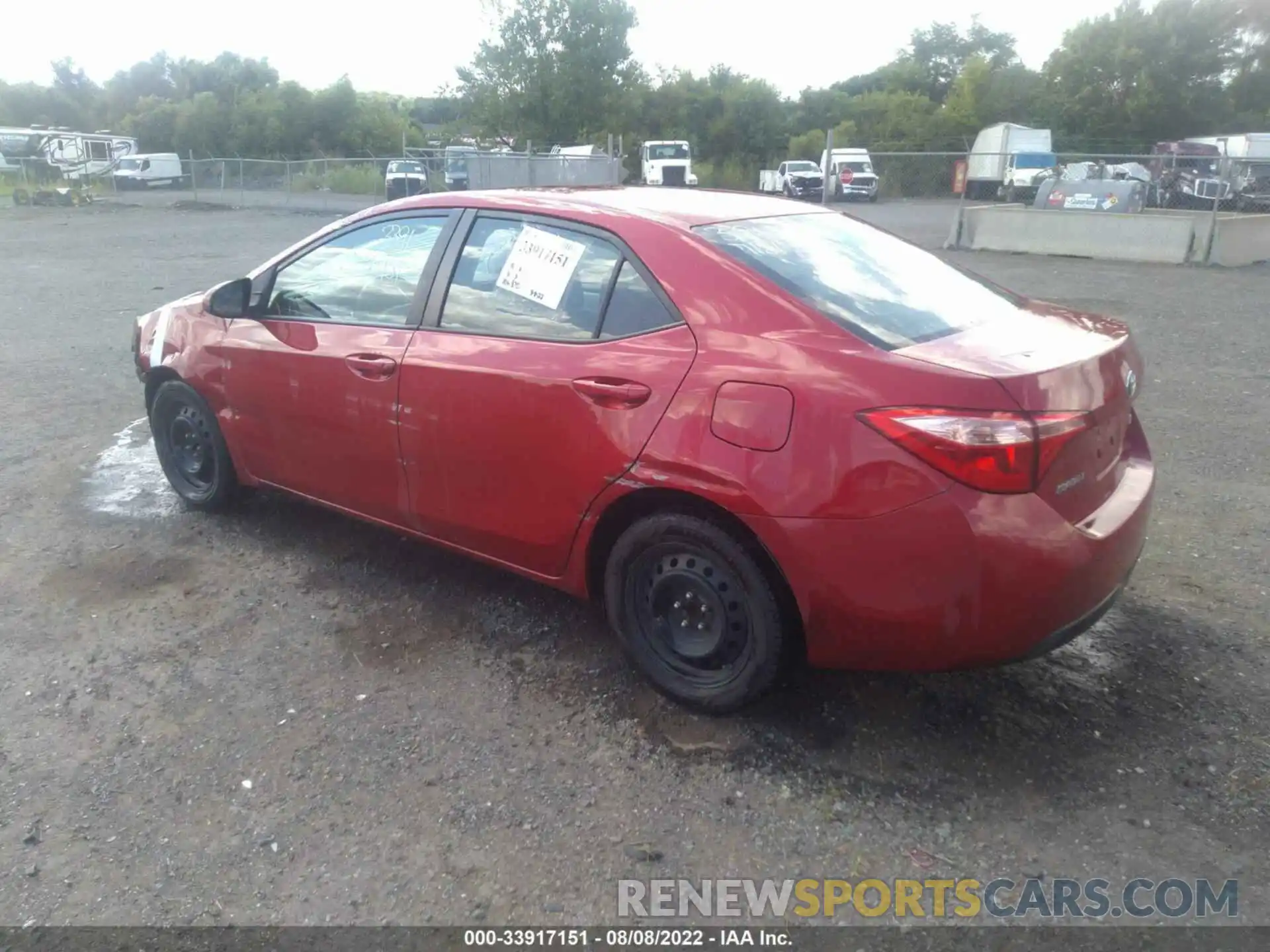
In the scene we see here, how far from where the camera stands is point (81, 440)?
6414mm

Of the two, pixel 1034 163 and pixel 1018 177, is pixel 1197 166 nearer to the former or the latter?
pixel 1034 163

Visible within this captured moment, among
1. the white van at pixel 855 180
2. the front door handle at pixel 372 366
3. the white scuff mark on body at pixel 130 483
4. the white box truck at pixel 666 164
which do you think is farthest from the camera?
the white box truck at pixel 666 164

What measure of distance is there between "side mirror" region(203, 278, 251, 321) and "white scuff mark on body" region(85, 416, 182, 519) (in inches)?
49.0

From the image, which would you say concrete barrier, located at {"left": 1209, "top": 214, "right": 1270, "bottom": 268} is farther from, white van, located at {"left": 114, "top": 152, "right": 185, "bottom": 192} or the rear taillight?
white van, located at {"left": 114, "top": 152, "right": 185, "bottom": 192}

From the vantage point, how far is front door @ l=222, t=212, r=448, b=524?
→ 3.91m

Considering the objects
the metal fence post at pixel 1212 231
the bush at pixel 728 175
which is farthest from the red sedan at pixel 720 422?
the bush at pixel 728 175

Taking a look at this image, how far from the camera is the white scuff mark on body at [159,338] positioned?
498 centimetres

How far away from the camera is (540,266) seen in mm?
3564

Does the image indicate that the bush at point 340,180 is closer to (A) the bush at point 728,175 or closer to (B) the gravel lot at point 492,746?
(A) the bush at point 728,175

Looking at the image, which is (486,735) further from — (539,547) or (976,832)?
(976,832)

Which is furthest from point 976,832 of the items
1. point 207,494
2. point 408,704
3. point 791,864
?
point 207,494

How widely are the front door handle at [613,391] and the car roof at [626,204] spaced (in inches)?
23.0

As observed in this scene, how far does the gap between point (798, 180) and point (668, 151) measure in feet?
17.3

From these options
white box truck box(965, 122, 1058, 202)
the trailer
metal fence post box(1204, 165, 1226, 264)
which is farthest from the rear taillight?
the trailer
